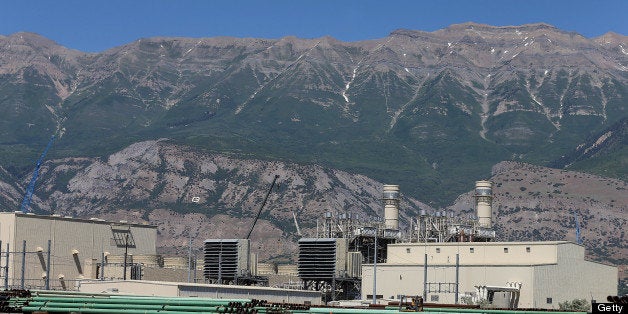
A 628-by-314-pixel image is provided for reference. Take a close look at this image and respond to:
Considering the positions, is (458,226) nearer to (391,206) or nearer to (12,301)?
(391,206)

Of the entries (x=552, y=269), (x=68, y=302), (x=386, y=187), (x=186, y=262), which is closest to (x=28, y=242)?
(x=186, y=262)

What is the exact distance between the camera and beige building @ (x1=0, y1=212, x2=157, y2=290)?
148m

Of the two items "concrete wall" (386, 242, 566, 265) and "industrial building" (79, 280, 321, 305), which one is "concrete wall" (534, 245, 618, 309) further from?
"industrial building" (79, 280, 321, 305)

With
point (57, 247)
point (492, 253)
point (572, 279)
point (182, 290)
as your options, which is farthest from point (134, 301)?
point (57, 247)

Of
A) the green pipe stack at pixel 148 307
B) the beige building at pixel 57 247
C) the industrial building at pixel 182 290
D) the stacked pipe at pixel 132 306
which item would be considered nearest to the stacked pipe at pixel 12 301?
the green pipe stack at pixel 148 307

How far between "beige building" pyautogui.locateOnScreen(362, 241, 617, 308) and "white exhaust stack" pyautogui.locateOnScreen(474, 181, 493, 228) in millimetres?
21044

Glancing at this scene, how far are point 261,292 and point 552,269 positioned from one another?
35.6 m

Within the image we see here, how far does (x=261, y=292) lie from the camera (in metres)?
120

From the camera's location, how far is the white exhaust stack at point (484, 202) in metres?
167

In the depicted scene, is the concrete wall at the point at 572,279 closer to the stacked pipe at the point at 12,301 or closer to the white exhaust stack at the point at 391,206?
the white exhaust stack at the point at 391,206

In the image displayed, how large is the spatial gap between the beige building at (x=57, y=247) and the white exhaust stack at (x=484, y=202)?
46836 mm

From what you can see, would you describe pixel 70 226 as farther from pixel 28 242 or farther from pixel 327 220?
pixel 327 220

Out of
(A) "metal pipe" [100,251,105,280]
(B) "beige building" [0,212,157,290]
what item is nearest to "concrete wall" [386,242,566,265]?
(A) "metal pipe" [100,251,105,280]

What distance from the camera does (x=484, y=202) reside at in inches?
6619
